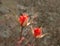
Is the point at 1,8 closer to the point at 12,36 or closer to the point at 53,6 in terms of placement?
the point at 12,36

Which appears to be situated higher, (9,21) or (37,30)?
(37,30)

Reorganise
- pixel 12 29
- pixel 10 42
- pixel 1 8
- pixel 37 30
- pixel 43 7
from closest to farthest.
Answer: pixel 37 30 < pixel 10 42 < pixel 12 29 < pixel 1 8 < pixel 43 7

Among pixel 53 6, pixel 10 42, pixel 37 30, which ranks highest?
pixel 37 30

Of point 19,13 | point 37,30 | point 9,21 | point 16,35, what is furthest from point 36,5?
point 37,30

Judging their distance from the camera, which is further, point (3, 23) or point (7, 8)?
point (7, 8)

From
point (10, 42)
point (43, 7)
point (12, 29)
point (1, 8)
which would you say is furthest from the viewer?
point (43, 7)

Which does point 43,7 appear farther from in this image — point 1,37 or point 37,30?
point 37,30
